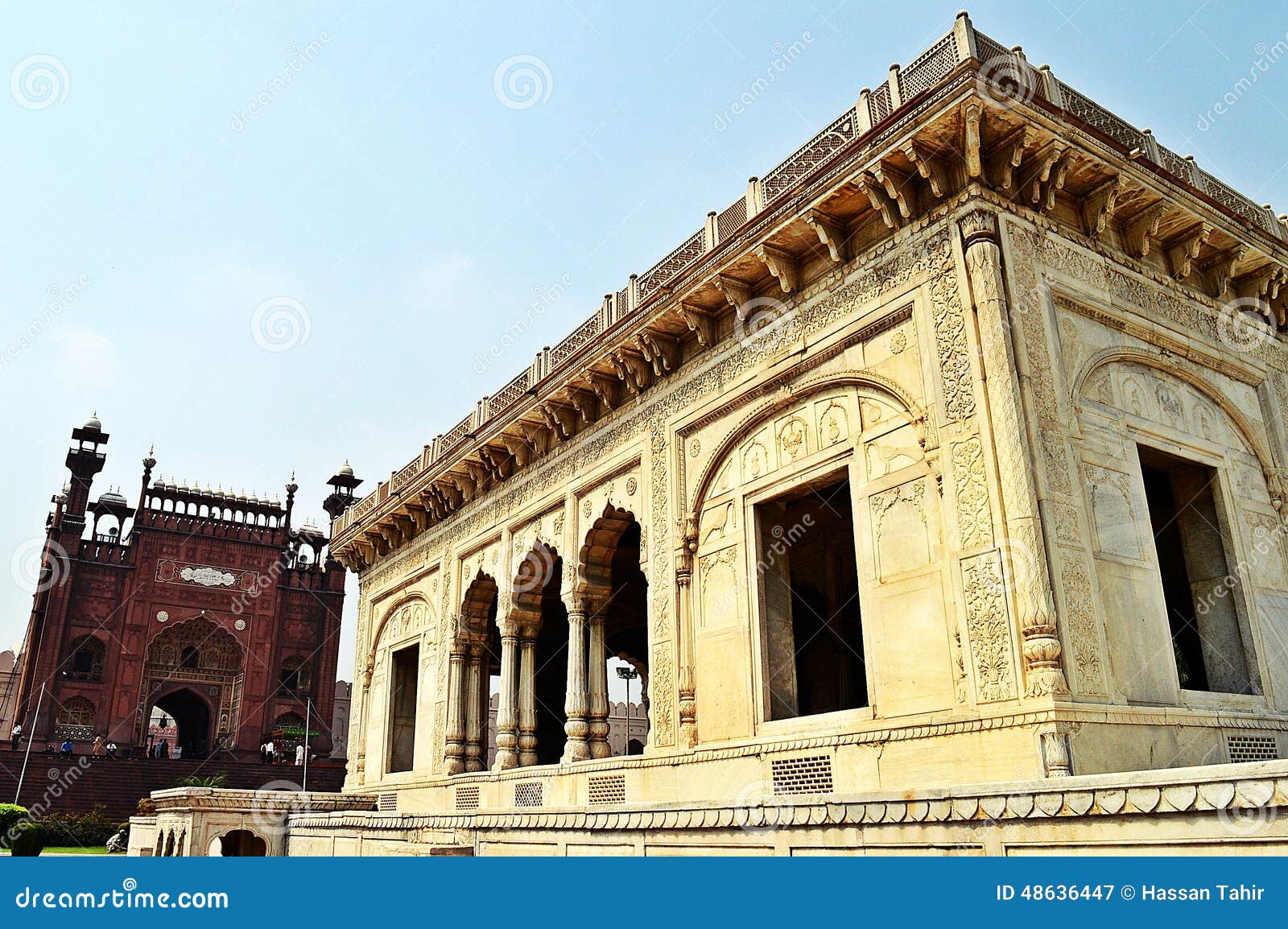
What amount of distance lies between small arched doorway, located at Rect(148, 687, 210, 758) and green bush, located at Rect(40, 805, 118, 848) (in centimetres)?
957

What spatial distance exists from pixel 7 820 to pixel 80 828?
5.14 m

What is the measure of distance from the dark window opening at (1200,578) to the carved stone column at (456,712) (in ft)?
32.6

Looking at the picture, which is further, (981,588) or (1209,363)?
(1209,363)

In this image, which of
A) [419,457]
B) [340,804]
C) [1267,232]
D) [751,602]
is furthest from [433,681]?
[1267,232]

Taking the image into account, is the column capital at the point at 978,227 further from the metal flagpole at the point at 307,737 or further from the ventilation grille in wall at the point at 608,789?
the metal flagpole at the point at 307,737

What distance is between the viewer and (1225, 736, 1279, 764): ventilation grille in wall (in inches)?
292

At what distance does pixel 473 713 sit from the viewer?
1512 centimetres

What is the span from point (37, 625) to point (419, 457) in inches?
938

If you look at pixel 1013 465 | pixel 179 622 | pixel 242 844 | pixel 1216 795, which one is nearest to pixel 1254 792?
pixel 1216 795

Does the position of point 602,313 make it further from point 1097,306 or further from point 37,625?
point 37,625

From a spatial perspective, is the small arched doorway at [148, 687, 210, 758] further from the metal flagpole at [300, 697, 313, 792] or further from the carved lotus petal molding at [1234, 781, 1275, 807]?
the carved lotus petal molding at [1234, 781, 1275, 807]

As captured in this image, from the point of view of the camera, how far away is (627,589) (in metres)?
17.0

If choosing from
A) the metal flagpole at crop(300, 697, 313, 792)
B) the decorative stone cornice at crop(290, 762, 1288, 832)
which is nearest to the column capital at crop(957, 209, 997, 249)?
the decorative stone cornice at crop(290, 762, 1288, 832)

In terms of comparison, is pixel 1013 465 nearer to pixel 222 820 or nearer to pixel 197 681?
pixel 222 820
